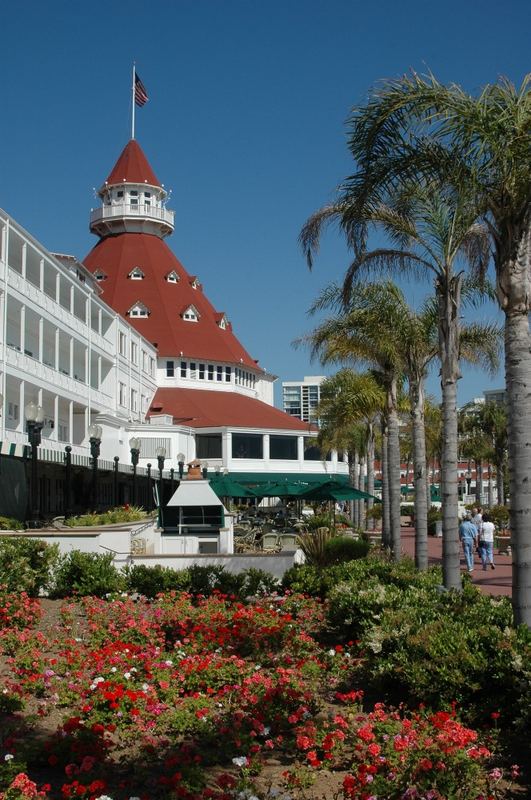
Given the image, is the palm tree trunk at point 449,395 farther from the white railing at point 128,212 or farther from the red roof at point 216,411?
the white railing at point 128,212

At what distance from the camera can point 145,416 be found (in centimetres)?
5947

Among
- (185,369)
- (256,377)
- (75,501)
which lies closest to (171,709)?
(75,501)

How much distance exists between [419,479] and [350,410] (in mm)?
13946

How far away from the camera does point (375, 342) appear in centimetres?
2358

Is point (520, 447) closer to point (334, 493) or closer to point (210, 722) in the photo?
point (210, 722)

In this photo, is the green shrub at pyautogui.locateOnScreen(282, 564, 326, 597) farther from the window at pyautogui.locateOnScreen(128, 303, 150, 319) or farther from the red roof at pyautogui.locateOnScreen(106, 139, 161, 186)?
the red roof at pyautogui.locateOnScreen(106, 139, 161, 186)

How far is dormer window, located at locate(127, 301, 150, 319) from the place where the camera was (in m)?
70.1

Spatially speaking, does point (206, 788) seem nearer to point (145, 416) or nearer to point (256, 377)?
point (145, 416)

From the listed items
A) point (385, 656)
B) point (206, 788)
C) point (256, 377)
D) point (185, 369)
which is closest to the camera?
point (206, 788)

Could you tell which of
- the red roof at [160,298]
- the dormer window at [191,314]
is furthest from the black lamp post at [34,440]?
the dormer window at [191,314]

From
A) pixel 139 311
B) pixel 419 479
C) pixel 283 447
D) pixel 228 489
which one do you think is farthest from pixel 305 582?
pixel 139 311

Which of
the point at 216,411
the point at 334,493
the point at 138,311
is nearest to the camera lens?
the point at 334,493

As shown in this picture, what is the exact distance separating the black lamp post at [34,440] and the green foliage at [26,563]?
2711 mm

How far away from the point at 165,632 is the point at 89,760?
5.53 meters
